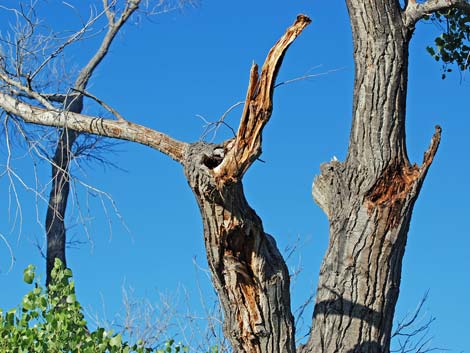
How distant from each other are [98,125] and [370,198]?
2098 millimetres

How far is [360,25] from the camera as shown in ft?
21.4

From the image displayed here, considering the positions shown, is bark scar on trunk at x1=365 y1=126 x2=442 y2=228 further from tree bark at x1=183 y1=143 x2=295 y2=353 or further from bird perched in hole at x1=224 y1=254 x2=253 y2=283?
bird perched in hole at x1=224 y1=254 x2=253 y2=283

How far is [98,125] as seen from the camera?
5.89 m

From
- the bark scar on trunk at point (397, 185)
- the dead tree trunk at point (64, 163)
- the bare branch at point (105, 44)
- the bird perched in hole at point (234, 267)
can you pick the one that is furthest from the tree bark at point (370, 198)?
the bare branch at point (105, 44)

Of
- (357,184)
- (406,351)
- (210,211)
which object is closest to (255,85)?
(210,211)

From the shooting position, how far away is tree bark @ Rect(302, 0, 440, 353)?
5.93 metres

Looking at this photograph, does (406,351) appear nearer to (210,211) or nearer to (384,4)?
(384,4)

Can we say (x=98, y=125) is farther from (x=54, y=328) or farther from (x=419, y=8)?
(x=419, y=8)

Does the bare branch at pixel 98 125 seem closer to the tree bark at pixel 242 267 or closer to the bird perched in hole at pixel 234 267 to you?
the tree bark at pixel 242 267

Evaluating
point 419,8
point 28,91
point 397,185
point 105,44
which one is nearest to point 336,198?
point 397,185

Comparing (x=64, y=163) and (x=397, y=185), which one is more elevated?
(x=64, y=163)

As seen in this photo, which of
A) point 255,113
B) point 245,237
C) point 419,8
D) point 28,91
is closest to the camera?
point 255,113

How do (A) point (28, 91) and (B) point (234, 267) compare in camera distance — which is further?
(A) point (28, 91)

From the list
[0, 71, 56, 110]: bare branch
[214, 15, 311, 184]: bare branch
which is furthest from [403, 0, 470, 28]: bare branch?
[0, 71, 56, 110]: bare branch
